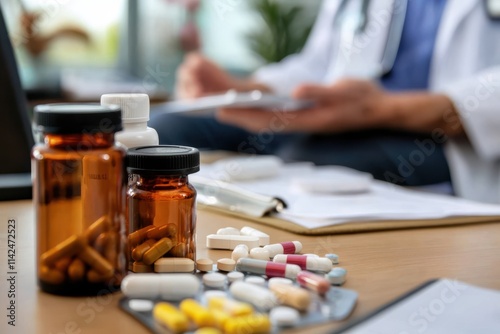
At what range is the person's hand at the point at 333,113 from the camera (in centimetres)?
137

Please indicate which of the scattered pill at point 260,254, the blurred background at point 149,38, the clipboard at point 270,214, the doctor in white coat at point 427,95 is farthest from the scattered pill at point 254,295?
the blurred background at point 149,38

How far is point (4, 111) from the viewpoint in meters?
0.95

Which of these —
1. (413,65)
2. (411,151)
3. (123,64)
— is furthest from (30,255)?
(123,64)

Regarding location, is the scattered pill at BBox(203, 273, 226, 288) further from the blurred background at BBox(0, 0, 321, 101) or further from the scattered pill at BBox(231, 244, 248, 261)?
the blurred background at BBox(0, 0, 321, 101)

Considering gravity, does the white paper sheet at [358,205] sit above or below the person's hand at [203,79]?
below

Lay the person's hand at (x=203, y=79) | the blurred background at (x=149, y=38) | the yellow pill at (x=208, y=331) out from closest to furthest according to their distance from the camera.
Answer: the yellow pill at (x=208, y=331) → the person's hand at (x=203, y=79) → the blurred background at (x=149, y=38)

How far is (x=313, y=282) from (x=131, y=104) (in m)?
0.21

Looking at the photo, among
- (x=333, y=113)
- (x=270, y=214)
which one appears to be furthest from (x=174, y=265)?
(x=333, y=113)

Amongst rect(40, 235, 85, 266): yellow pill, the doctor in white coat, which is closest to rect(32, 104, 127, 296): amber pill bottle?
rect(40, 235, 85, 266): yellow pill

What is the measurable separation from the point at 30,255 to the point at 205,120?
0.91m

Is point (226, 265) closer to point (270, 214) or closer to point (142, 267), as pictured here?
point (142, 267)

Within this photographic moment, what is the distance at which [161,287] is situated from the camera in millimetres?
444

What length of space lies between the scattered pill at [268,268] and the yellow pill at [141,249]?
7 cm

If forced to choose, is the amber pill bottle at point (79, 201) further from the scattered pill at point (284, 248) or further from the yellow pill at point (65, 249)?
the scattered pill at point (284, 248)
